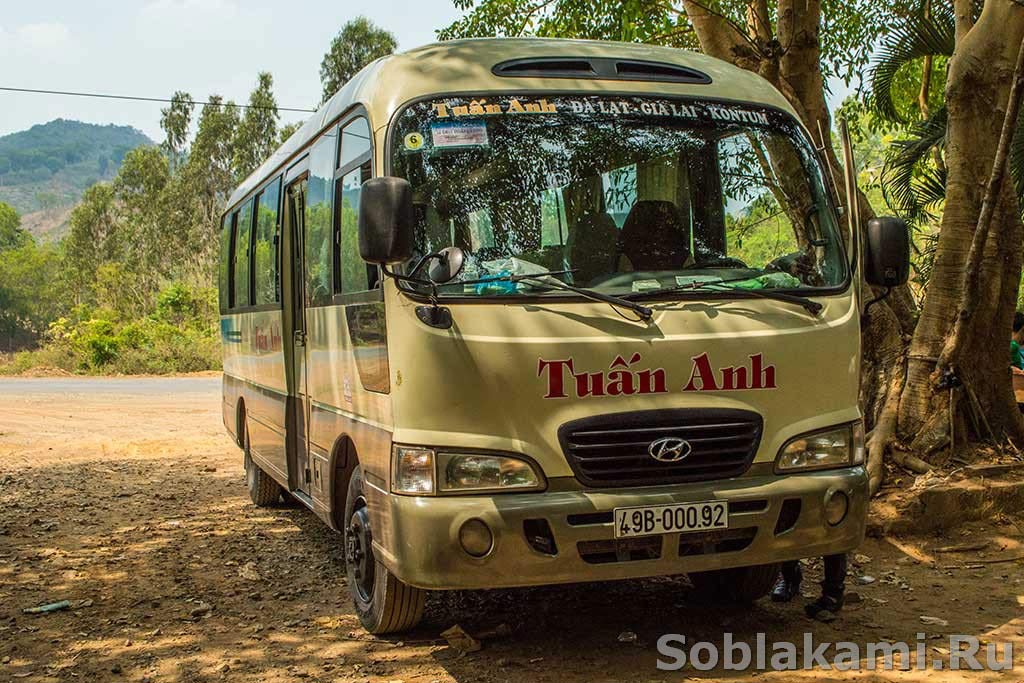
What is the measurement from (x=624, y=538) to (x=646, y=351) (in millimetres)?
761

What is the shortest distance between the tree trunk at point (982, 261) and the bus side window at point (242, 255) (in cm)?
501

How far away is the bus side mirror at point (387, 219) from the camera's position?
467 cm

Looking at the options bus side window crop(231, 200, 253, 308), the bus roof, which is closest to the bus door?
the bus roof

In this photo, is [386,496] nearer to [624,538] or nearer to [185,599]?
[624,538]

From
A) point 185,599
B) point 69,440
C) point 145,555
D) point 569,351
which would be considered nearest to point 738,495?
point 569,351

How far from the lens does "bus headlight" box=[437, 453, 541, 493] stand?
473 cm

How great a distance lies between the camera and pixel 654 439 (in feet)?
15.9

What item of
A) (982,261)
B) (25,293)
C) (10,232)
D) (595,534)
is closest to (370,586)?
(595,534)

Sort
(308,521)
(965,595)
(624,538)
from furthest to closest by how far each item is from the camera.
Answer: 1. (308,521)
2. (965,595)
3. (624,538)

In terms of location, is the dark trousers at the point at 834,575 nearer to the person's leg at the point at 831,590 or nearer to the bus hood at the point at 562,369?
the person's leg at the point at 831,590

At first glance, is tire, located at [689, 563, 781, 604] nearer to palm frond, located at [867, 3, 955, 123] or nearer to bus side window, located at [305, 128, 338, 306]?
bus side window, located at [305, 128, 338, 306]

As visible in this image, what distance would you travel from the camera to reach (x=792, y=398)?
507 centimetres

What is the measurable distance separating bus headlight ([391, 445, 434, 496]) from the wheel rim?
726mm

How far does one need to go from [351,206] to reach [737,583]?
2.71m
